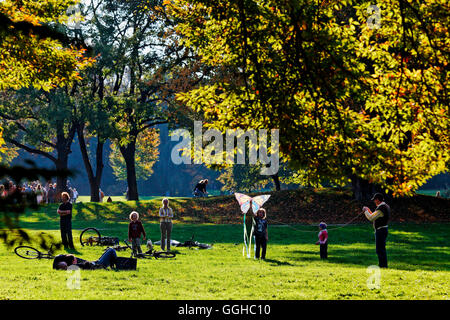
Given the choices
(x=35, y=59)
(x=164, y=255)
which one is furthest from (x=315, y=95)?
(x=164, y=255)

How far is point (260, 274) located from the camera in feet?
46.2

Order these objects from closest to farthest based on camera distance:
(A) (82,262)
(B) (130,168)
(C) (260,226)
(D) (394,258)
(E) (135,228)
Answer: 1. (A) (82,262)
2. (E) (135,228)
3. (C) (260,226)
4. (D) (394,258)
5. (B) (130,168)

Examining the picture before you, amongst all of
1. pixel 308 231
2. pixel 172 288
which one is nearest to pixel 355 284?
pixel 172 288

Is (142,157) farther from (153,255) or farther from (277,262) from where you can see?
(277,262)

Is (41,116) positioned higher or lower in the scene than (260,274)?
higher

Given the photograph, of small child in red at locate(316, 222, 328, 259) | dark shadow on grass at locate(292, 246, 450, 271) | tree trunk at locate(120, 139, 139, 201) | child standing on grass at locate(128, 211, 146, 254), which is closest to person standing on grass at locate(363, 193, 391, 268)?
small child in red at locate(316, 222, 328, 259)

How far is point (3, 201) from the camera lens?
2.13 m

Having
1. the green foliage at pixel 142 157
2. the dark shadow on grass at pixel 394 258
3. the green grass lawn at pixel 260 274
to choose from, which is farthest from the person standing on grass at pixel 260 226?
the green foliage at pixel 142 157

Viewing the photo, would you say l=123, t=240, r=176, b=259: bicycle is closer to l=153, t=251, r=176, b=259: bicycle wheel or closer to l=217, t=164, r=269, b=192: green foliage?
l=153, t=251, r=176, b=259: bicycle wheel

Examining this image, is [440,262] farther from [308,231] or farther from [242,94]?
[242,94]

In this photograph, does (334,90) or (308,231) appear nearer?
(334,90)

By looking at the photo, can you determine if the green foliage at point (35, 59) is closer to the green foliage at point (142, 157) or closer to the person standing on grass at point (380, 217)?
the person standing on grass at point (380, 217)

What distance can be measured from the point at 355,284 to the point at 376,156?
3187 mm

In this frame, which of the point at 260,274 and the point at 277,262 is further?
the point at 277,262
